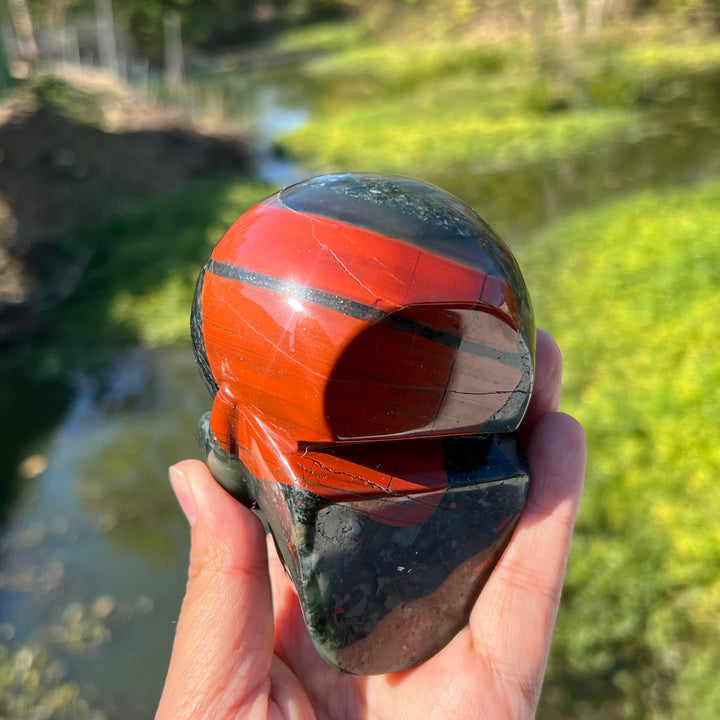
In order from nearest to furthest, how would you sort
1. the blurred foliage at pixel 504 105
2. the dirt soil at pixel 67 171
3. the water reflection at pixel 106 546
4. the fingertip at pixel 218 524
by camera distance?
the fingertip at pixel 218 524
the water reflection at pixel 106 546
the dirt soil at pixel 67 171
the blurred foliage at pixel 504 105

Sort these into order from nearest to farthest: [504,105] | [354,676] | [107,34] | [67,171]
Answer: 1. [354,676]
2. [67,171]
3. [504,105]
4. [107,34]

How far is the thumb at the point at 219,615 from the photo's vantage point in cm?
115

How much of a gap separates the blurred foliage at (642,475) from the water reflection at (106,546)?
1.61 m

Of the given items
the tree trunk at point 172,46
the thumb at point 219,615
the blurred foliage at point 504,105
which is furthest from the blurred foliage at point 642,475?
the tree trunk at point 172,46

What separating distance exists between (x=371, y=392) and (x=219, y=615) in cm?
50

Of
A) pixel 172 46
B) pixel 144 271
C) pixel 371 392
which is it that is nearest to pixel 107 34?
pixel 172 46

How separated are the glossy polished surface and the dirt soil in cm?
385

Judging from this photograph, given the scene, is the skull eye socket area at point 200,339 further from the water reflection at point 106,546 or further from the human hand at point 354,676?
the water reflection at point 106,546

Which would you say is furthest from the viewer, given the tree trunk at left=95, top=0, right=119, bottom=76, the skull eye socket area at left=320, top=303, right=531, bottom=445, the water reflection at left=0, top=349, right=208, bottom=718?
the tree trunk at left=95, top=0, right=119, bottom=76

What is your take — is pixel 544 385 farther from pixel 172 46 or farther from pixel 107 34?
pixel 172 46

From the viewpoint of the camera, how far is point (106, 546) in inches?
120

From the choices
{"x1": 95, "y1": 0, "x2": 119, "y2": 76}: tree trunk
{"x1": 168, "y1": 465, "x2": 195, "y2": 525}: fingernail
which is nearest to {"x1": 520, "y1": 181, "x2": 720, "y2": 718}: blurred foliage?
{"x1": 168, "y1": 465, "x2": 195, "y2": 525}: fingernail

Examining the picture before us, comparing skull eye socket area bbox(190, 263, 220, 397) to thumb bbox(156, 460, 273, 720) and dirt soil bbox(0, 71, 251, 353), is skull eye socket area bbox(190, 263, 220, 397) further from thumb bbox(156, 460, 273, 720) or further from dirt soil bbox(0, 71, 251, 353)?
dirt soil bbox(0, 71, 251, 353)

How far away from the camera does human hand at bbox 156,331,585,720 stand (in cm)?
118
